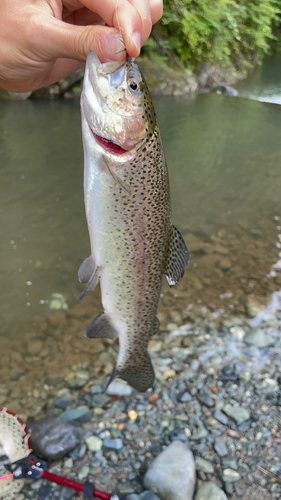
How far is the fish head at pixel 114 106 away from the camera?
148cm

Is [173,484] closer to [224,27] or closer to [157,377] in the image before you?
[157,377]

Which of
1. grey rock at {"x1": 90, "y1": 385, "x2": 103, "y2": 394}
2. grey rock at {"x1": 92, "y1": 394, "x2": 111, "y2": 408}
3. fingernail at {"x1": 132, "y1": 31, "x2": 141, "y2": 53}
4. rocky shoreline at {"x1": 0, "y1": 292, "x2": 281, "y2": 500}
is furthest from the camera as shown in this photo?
grey rock at {"x1": 90, "y1": 385, "x2": 103, "y2": 394}

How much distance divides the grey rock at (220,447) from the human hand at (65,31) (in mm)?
2536

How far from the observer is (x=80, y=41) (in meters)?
1.58

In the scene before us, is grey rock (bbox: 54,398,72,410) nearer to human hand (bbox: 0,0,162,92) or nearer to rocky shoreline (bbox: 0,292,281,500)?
rocky shoreline (bbox: 0,292,281,500)

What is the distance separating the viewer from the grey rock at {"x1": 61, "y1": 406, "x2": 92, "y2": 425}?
8.91 feet

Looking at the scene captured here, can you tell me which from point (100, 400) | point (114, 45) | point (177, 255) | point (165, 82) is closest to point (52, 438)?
point (100, 400)

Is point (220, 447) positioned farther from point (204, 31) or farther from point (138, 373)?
point (204, 31)

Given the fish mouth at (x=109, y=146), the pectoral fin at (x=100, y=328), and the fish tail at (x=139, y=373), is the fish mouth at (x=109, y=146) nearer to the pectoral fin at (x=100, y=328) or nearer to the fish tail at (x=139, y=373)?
the pectoral fin at (x=100, y=328)

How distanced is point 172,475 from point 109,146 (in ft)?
6.82

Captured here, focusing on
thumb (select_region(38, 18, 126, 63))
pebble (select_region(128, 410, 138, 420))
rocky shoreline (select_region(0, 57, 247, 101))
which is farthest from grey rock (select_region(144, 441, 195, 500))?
rocky shoreline (select_region(0, 57, 247, 101))

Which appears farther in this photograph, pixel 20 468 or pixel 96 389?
pixel 96 389

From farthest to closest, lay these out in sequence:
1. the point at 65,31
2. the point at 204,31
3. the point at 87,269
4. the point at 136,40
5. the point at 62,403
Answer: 1. the point at 204,31
2. the point at 62,403
3. the point at 87,269
4. the point at 65,31
5. the point at 136,40

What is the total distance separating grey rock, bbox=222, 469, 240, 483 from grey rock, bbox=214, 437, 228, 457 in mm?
114
